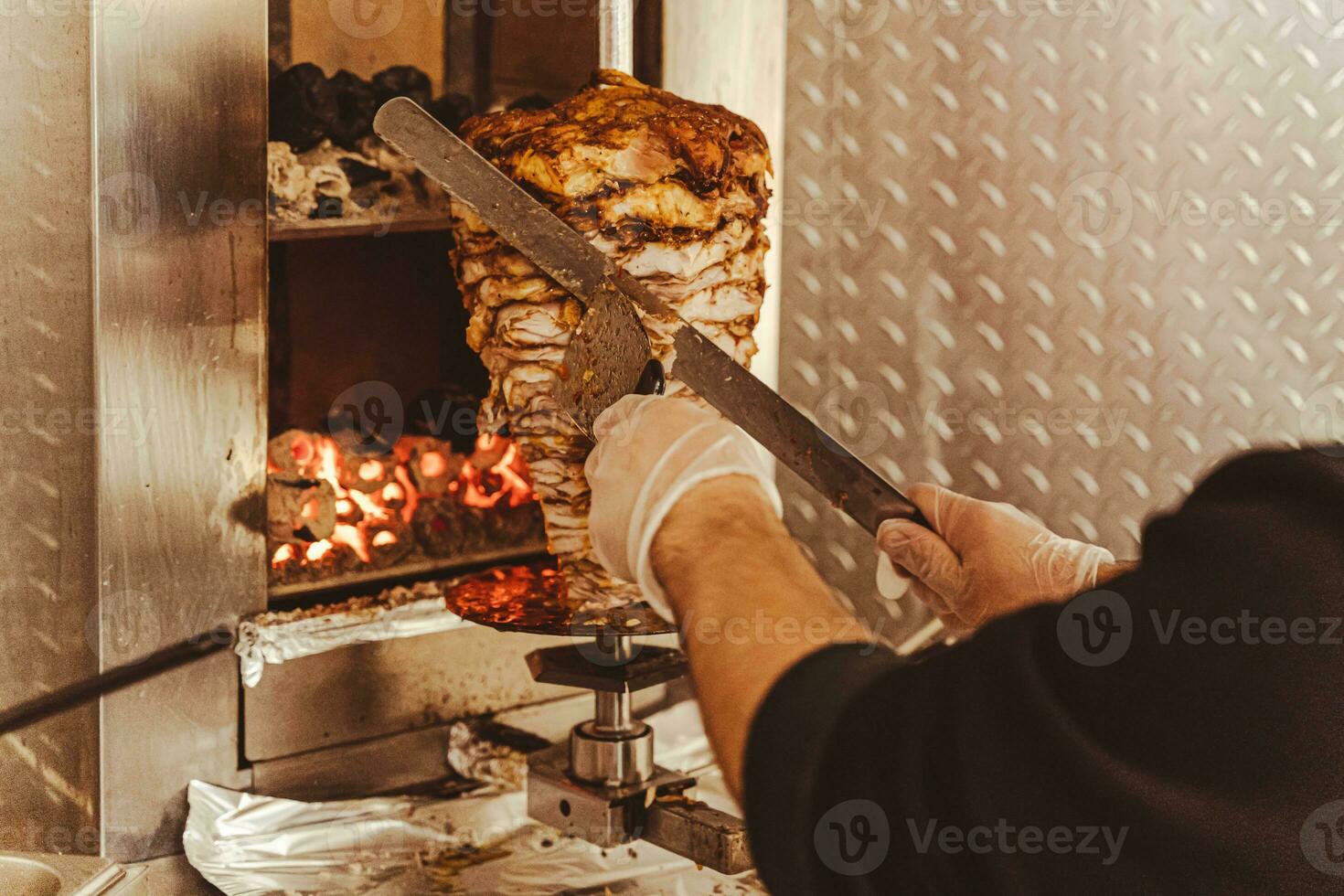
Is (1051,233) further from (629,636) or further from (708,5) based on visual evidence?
(629,636)

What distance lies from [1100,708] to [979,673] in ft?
0.29

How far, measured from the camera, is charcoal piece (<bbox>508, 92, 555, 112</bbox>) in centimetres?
197

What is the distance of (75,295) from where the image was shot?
158cm

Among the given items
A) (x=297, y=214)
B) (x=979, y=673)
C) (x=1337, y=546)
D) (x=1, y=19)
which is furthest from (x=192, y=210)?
(x=1337, y=546)

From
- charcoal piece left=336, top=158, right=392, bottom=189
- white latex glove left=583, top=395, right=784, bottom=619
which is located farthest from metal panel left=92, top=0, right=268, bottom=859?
white latex glove left=583, top=395, right=784, bottom=619

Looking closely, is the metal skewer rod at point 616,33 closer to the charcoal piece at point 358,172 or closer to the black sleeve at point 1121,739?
the charcoal piece at point 358,172

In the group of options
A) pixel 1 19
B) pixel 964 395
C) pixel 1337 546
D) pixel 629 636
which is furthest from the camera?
pixel 964 395

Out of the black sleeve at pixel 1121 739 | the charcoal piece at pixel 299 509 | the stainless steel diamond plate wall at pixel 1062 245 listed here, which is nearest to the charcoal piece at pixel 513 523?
the charcoal piece at pixel 299 509

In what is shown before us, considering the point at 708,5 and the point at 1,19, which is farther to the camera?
the point at 708,5

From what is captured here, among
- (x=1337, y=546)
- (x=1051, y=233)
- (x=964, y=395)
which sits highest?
(x=1051, y=233)

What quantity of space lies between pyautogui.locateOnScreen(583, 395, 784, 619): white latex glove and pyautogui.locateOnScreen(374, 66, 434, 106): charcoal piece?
0.78 meters

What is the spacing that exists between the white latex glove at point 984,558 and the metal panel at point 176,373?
93 cm

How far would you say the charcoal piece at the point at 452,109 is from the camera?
6.16 feet

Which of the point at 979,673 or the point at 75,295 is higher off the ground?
the point at 75,295
